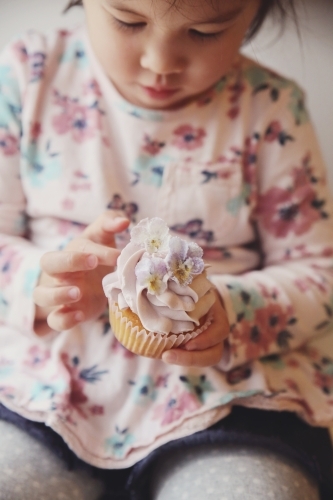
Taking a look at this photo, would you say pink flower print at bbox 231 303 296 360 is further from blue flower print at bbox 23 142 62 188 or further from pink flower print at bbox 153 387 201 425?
blue flower print at bbox 23 142 62 188

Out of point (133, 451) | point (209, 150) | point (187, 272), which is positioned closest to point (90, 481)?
point (133, 451)

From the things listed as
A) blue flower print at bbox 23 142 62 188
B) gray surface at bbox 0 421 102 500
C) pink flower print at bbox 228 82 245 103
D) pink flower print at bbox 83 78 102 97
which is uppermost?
pink flower print at bbox 228 82 245 103

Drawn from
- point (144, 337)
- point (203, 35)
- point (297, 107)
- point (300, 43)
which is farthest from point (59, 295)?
point (300, 43)

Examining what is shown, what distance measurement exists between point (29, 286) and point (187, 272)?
0.80ft

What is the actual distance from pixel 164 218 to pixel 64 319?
21 centimetres

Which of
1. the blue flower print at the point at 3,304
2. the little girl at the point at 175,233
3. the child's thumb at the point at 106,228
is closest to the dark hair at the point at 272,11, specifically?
the little girl at the point at 175,233

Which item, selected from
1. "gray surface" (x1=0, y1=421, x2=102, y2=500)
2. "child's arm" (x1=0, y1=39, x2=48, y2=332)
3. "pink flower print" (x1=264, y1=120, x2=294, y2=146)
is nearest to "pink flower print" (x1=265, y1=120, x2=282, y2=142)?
"pink flower print" (x1=264, y1=120, x2=294, y2=146)

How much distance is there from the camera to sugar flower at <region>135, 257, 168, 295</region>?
0.47 meters

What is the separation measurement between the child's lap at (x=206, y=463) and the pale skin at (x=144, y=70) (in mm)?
110

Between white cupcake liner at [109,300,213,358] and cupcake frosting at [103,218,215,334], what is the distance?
0.4 inches

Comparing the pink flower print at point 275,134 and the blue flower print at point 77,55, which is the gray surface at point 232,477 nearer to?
the pink flower print at point 275,134

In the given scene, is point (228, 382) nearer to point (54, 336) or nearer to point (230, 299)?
point (230, 299)

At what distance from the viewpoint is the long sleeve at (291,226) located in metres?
0.70

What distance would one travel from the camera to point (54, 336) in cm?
67
